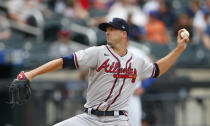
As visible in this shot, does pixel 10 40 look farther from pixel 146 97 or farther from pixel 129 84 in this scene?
pixel 129 84

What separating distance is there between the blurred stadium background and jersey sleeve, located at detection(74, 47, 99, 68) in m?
3.58

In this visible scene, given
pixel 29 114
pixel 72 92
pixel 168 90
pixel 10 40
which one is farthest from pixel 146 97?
pixel 10 40

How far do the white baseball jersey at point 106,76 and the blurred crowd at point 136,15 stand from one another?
5638 mm

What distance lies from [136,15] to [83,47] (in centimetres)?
166

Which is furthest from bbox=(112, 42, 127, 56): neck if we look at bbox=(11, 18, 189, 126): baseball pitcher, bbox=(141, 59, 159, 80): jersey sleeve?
bbox=(141, 59, 159, 80): jersey sleeve

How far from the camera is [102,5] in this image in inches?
515

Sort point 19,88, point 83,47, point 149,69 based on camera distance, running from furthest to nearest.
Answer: point 83,47 < point 149,69 < point 19,88

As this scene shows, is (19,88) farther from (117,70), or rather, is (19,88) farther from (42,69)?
(117,70)

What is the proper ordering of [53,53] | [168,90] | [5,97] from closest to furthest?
[5,97] → [168,90] → [53,53]

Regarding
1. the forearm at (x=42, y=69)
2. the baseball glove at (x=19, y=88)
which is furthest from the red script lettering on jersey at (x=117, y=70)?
the baseball glove at (x=19, y=88)

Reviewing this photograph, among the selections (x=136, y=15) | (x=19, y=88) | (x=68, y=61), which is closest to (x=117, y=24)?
(x=68, y=61)

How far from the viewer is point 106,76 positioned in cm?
500

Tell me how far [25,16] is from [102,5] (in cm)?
249

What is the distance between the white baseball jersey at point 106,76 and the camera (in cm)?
492
